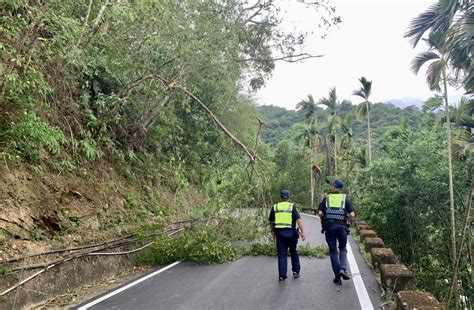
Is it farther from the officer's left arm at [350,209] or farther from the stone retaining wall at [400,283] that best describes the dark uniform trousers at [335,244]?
the stone retaining wall at [400,283]

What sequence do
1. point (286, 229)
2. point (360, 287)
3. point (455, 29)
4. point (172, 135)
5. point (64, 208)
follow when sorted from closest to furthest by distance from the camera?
point (360, 287)
point (286, 229)
point (64, 208)
point (455, 29)
point (172, 135)

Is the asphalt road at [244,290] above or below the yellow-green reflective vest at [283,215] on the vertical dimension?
below

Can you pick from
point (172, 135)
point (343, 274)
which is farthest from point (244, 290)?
point (172, 135)

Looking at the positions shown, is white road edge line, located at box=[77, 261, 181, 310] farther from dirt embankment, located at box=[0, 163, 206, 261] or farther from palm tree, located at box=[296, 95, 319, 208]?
palm tree, located at box=[296, 95, 319, 208]

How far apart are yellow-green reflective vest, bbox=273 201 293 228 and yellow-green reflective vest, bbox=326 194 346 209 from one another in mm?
767

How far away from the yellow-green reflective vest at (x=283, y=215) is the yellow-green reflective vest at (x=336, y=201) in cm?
77

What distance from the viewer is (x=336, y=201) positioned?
7699 mm

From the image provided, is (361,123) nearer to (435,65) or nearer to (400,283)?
(435,65)

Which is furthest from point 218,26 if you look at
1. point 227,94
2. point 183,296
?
point 183,296

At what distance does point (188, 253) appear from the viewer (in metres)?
10.3

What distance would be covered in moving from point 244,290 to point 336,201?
246 centimetres

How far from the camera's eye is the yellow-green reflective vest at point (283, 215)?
790 cm

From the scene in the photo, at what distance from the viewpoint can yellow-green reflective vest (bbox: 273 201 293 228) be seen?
7.90 metres


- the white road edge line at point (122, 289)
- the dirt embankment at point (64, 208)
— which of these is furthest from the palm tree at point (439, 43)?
the dirt embankment at point (64, 208)
